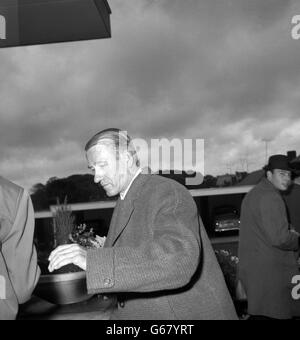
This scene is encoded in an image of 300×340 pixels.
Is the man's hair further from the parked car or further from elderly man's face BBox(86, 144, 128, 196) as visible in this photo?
the parked car

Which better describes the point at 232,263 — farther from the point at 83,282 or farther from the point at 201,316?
the point at 201,316

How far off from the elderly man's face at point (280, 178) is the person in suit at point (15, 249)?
2.05 meters

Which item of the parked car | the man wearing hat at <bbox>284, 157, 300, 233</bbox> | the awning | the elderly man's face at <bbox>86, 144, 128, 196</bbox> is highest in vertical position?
the awning

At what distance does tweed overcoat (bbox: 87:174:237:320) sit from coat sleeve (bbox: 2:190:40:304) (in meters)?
0.19

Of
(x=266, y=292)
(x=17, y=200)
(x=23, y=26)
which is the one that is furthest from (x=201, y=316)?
(x=23, y=26)

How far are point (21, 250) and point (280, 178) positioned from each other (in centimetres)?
210

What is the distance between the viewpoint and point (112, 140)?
3.91ft

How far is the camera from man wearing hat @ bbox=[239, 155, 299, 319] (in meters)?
2.43

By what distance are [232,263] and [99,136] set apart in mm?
2706

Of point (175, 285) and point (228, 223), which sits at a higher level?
point (175, 285)

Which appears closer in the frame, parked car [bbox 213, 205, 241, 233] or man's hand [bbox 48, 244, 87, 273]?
man's hand [bbox 48, 244, 87, 273]

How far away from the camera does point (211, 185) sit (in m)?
7.15

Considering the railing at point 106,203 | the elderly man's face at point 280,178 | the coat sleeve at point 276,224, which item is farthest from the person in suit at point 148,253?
the railing at point 106,203

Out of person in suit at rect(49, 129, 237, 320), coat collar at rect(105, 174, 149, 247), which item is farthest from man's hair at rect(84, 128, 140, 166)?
coat collar at rect(105, 174, 149, 247)
